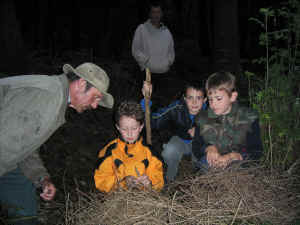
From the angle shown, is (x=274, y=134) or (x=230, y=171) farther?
(x=274, y=134)

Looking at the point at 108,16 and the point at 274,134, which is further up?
the point at 108,16

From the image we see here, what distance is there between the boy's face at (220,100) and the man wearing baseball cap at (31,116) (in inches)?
39.7

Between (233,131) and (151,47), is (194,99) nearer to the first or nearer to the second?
(233,131)

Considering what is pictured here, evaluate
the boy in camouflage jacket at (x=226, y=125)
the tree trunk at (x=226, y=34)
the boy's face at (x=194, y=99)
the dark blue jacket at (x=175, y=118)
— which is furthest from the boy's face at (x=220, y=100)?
the tree trunk at (x=226, y=34)

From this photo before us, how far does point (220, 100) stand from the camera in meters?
2.57

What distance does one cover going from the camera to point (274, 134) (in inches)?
109

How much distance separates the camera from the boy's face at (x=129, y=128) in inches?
98.1

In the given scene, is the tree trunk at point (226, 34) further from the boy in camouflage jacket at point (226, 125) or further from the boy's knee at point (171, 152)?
the boy in camouflage jacket at point (226, 125)

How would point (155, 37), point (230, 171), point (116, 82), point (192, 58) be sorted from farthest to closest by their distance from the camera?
1. point (192, 58)
2. point (116, 82)
3. point (155, 37)
4. point (230, 171)

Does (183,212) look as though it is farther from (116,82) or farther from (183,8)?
(183,8)

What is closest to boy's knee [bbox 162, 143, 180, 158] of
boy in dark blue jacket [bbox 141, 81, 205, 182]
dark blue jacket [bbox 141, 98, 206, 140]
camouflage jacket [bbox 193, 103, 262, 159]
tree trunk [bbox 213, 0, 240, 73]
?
boy in dark blue jacket [bbox 141, 81, 205, 182]

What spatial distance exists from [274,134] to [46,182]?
7.56ft

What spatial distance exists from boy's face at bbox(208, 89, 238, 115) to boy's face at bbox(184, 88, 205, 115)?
42 centimetres

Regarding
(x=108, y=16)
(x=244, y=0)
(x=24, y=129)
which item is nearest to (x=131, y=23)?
(x=108, y=16)
